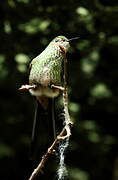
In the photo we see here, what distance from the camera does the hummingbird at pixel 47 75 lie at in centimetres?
66

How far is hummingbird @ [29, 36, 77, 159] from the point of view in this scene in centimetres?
66

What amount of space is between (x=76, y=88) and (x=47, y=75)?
220cm

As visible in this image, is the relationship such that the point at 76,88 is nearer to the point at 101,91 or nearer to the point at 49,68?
the point at 101,91

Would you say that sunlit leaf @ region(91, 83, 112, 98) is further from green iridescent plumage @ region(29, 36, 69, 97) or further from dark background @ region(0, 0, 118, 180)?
green iridescent plumage @ region(29, 36, 69, 97)

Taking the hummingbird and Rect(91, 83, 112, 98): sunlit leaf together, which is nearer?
the hummingbird

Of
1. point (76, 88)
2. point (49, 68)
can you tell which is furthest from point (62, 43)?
point (76, 88)

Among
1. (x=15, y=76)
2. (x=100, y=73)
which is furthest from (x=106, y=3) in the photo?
(x=100, y=73)

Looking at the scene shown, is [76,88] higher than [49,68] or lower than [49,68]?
higher

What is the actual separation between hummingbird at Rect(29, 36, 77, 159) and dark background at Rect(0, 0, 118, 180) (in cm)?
118

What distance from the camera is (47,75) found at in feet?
2.16

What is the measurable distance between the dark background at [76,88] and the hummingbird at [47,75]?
118 cm

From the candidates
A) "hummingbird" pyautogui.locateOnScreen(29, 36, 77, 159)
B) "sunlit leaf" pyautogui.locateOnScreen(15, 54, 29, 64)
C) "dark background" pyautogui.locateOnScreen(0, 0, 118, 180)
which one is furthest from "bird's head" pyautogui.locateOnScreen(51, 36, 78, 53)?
"sunlit leaf" pyautogui.locateOnScreen(15, 54, 29, 64)

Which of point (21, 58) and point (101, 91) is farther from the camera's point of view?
point (101, 91)

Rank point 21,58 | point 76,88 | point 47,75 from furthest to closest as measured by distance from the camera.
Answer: point 76,88 < point 21,58 < point 47,75
